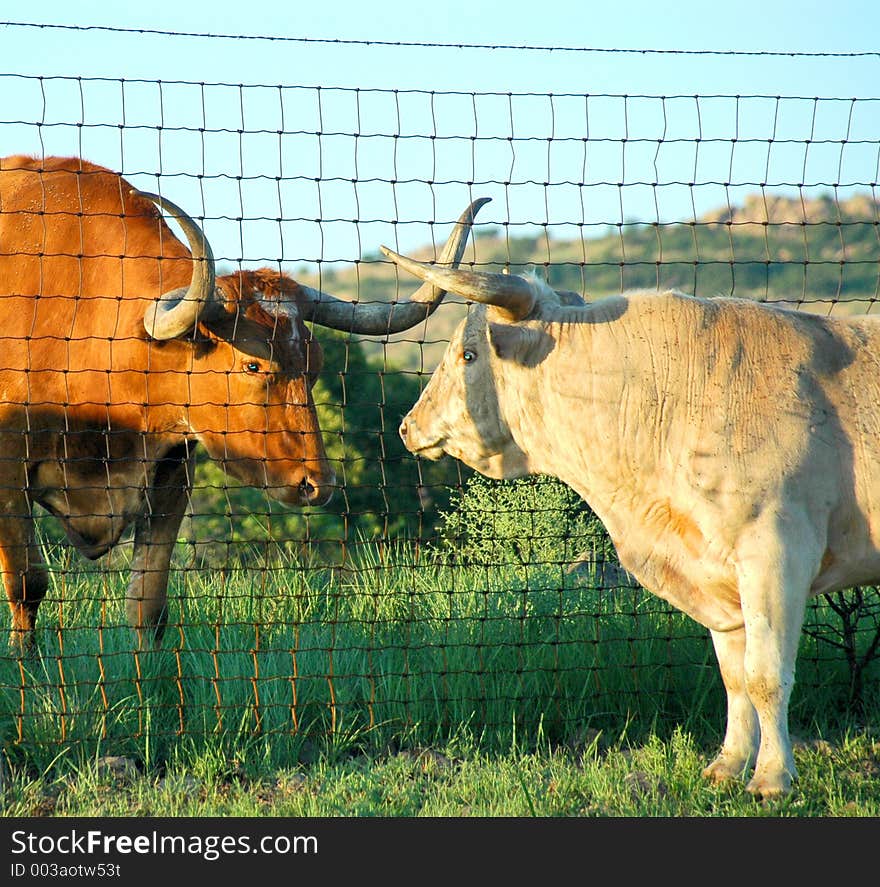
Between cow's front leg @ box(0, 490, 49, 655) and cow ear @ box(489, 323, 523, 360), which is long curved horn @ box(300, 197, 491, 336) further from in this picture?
cow's front leg @ box(0, 490, 49, 655)

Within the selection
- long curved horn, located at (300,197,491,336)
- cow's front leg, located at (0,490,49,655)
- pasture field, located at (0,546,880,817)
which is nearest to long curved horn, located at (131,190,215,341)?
long curved horn, located at (300,197,491,336)

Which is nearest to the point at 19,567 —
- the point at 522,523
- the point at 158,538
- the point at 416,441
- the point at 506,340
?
the point at 158,538

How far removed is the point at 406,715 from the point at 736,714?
1350mm

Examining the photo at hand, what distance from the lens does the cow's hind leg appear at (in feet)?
13.3

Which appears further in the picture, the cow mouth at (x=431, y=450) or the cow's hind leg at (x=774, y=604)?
the cow mouth at (x=431, y=450)

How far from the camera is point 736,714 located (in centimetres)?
457

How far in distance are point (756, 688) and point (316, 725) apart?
1.90m

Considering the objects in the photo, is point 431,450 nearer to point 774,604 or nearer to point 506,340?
point 506,340

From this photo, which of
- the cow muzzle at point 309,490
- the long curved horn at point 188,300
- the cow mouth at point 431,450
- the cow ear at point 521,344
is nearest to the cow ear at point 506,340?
the cow ear at point 521,344

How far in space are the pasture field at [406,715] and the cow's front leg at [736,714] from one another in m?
0.14

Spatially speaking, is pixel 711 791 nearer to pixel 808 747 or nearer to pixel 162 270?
pixel 808 747

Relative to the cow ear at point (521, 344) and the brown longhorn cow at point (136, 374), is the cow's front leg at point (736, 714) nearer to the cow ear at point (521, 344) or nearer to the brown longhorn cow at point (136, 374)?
the cow ear at point (521, 344)

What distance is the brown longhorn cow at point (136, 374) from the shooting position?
19.2 feet

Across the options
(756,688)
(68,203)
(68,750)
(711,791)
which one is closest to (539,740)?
(711,791)
